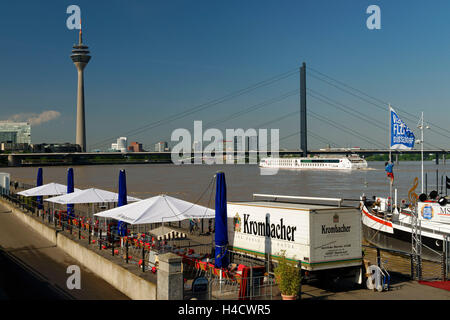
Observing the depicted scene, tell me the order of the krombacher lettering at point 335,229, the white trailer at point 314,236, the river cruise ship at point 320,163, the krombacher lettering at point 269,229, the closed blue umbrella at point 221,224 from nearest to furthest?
the white trailer at point 314,236, the krombacher lettering at point 335,229, the closed blue umbrella at point 221,224, the krombacher lettering at point 269,229, the river cruise ship at point 320,163

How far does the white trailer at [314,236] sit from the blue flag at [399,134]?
793cm

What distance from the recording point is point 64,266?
52.2 feet

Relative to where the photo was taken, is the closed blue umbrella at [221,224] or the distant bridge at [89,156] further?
the distant bridge at [89,156]

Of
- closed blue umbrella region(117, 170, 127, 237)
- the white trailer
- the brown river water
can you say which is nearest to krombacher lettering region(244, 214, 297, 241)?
the white trailer

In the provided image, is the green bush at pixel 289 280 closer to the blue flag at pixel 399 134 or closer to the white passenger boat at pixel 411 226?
the white passenger boat at pixel 411 226

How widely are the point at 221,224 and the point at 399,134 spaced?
10.6 metres

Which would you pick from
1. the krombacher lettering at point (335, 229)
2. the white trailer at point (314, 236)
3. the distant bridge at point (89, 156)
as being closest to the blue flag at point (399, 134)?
the white trailer at point (314, 236)

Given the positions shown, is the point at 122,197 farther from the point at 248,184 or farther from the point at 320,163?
the point at 320,163

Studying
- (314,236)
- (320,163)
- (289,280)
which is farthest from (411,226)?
(320,163)

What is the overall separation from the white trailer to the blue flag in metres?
7.93

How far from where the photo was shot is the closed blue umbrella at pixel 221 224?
11.9 m

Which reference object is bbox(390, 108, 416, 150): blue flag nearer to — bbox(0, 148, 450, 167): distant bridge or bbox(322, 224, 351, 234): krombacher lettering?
bbox(322, 224, 351, 234): krombacher lettering

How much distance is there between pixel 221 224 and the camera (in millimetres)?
12039
